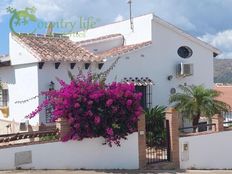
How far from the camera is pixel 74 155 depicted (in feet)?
45.6

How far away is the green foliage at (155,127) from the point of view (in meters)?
17.4

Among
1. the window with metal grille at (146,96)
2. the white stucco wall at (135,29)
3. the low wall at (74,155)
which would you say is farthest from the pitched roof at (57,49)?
the low wall at (74,155)

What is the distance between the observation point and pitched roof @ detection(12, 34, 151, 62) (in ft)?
59.5

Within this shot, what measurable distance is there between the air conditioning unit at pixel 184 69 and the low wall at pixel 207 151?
4.42m

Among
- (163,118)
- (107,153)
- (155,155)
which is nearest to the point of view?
(107,153)

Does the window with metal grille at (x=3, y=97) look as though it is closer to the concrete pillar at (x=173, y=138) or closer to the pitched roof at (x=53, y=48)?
the pitched roof at (x=53, y=48)

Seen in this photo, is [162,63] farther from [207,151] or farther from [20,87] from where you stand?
[20,87]

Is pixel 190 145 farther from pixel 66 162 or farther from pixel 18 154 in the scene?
pixel 18 154

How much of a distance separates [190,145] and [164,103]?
207 inches

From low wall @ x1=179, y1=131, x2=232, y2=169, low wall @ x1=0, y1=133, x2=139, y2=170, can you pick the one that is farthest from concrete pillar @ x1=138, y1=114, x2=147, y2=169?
low wall @ x1=179, y1=131, x2=232, y2=169

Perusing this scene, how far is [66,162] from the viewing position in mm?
13734

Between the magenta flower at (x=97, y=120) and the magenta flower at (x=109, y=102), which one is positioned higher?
the magenta flower at (x=109, y=102)

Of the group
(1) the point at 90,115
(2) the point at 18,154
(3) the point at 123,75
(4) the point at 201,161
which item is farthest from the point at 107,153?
(3) the point at 123,75

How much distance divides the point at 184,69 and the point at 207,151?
17.9 ft
